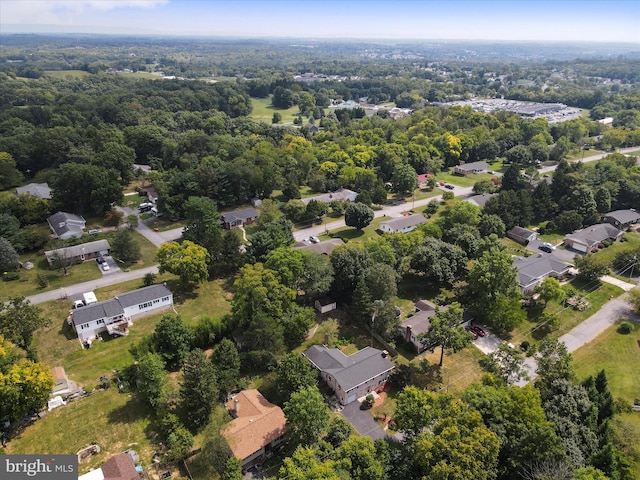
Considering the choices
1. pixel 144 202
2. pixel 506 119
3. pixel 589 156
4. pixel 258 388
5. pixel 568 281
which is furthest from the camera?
pixel 506 119

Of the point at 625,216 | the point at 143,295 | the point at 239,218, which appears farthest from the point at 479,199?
the point at 143,295

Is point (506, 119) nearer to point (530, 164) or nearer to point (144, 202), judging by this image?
point (530, 164)

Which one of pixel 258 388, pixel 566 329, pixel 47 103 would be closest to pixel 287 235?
pixel 258 388

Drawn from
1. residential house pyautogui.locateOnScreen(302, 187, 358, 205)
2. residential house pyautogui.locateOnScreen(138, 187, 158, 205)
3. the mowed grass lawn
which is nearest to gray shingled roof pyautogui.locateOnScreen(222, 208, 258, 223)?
residential house pyautogui.locateOnScreen(302, 187, 358, 205)

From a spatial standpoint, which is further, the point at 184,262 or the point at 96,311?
the point at 184,262

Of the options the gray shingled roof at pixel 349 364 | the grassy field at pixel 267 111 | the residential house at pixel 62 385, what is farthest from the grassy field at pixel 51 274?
the grassy field at pixel 267 111

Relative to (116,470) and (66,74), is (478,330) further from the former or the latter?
(66,74)

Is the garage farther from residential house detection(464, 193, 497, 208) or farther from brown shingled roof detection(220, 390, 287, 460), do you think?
brown shingled roof detection(220, 390, 287, 460)
